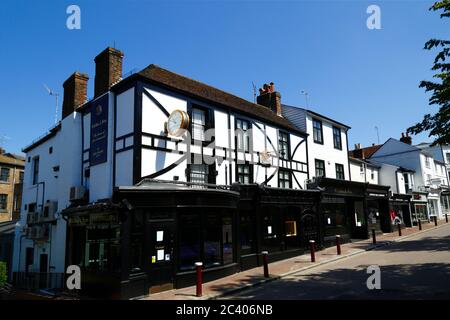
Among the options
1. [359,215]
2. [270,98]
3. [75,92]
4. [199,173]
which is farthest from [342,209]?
[75,92]

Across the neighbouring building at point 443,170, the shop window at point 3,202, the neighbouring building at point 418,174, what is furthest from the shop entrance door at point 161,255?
the neighbouring building at point 443,170

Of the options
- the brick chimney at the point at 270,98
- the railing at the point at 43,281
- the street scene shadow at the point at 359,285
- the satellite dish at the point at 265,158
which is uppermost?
the brick chimney at the point at 270,98

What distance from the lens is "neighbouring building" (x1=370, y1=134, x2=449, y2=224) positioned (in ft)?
116

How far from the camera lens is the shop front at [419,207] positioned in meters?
33.5

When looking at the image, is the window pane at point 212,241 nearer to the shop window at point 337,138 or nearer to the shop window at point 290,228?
the shop window at point 290,228

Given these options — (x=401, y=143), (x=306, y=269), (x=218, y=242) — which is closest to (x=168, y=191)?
(x=218, y=242)

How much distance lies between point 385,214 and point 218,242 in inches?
774

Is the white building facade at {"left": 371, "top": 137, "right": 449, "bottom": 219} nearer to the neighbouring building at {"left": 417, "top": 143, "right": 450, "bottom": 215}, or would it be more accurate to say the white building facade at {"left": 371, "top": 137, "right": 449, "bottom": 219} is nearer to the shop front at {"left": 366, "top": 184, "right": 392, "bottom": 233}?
the neighbouring building at {"left": 417, "top": 143, "right": 450, "bottom": 215}

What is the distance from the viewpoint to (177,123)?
1330 cm

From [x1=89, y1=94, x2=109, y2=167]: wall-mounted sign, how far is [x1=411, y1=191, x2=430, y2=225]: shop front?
30512mm

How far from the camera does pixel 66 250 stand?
1547 cm

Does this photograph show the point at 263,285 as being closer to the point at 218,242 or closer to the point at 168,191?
the point at 218,242

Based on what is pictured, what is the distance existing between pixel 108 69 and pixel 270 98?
39.3 feet

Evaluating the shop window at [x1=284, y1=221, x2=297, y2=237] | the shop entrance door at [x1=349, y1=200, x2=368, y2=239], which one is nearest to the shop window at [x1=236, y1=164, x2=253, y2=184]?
the shop window at [x1=284, y1=221, x2=297, y2=237]
